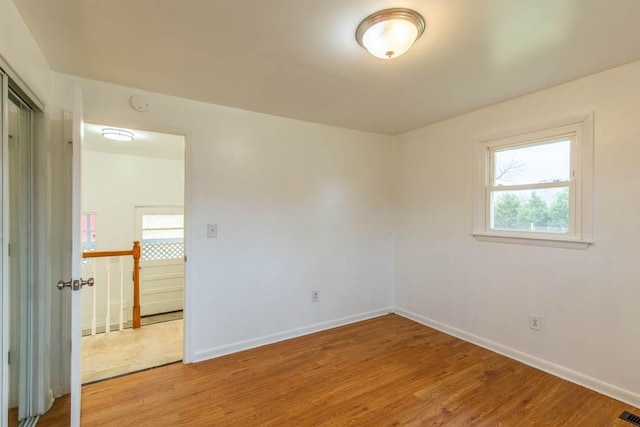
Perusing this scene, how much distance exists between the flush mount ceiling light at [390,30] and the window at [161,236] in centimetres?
479

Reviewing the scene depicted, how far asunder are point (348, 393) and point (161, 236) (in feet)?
14.4

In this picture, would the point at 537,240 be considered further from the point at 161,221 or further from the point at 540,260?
the point at 161,221

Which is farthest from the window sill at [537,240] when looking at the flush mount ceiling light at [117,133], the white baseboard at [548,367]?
the flush mount ceiling light at [117,133]

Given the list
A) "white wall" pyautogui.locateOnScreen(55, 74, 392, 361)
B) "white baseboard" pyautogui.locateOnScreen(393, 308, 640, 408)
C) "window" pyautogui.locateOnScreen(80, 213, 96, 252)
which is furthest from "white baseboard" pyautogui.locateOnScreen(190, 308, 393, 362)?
"window" pyautogui.locateOnScreen(80, 213, 96, 252)

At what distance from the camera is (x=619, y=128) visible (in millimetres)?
2082

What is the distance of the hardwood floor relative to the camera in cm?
192

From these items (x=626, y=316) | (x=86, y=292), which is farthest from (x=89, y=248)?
(x=626, y=316)

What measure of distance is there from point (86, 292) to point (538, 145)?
5906 mm

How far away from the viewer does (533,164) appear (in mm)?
2611

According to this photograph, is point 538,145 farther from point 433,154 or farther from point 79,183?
point 79,183

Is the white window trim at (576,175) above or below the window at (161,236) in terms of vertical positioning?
above

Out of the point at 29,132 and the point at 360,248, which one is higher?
the point at 29,132

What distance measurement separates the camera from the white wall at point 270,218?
264cm

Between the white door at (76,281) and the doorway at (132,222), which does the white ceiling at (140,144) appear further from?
the white door at (76,281)
